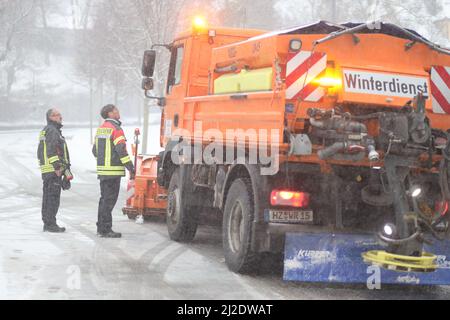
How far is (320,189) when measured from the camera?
6.71 metres

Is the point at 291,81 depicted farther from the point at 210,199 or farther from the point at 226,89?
the point at 210,199

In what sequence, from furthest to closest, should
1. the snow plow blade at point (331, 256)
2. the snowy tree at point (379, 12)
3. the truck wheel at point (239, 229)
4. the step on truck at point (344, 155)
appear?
the snowy tree at point (379, 12)
the truck wheel at point (239, 229)
the snow plow blade at point (331, 256)
the step on truck at point (344, 155)

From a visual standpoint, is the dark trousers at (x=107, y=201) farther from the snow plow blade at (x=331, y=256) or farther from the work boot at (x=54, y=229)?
the snow plow blade at (x=331, y=256)

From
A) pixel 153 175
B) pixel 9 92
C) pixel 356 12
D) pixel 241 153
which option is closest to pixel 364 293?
pixel 241 153

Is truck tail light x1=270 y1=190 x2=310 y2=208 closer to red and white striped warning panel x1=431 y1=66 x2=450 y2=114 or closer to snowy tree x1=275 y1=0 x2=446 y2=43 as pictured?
red and white striped warning panel x1=431 y1=66 x2=450 y2=114

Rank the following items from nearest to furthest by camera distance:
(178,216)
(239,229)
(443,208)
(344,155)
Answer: (344,155) < (443,208) < (239,229) < (178,216)

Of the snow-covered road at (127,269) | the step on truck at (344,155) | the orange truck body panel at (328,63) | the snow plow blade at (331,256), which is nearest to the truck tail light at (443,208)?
the step on truck at (344,155)

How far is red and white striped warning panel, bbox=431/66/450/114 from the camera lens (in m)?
6.82

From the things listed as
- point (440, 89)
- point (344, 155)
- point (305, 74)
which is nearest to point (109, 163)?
point (305, 74)

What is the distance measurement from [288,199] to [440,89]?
1788 millimetres

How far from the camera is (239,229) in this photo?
7344 mm

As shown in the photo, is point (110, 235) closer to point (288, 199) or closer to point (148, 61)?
point (148, 61)

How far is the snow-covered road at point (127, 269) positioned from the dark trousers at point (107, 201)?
0.19 metres

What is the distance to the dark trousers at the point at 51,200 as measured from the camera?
10164 mm
